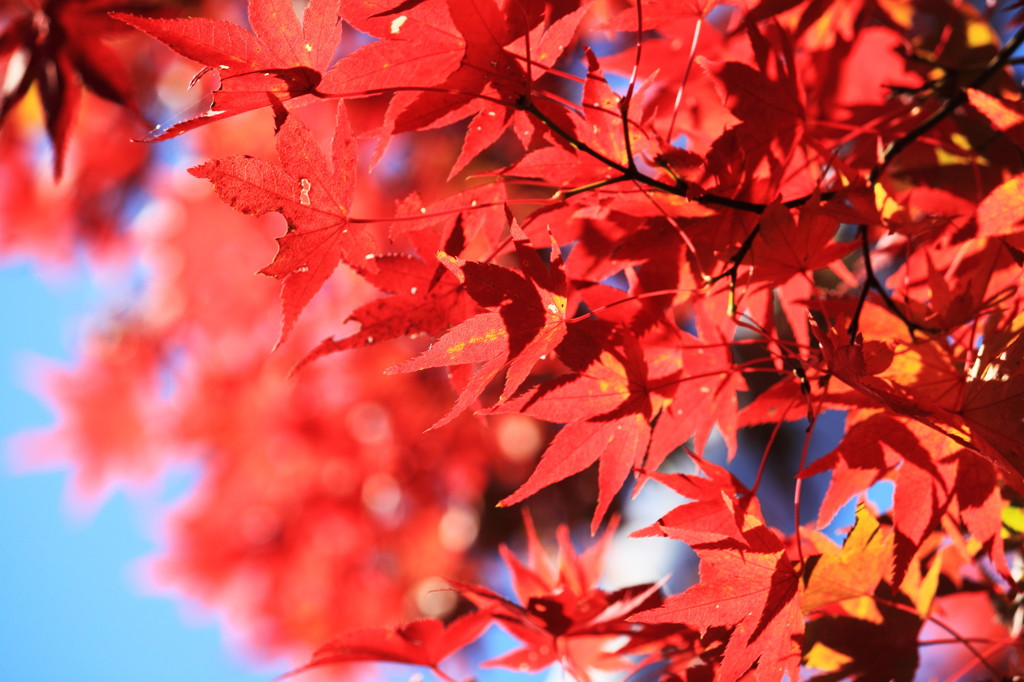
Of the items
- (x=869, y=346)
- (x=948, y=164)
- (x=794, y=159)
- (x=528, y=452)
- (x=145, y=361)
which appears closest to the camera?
(x=869, y=346)

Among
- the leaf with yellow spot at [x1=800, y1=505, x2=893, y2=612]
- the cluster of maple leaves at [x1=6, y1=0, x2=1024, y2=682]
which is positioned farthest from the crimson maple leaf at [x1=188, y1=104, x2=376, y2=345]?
the leaf with yellow spot at [x1=800, y1=505, x2=893, y2=612]

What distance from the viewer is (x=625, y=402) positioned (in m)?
0.55

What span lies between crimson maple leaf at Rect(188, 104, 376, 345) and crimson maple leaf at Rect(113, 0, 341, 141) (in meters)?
0.03

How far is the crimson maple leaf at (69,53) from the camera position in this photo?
939mm

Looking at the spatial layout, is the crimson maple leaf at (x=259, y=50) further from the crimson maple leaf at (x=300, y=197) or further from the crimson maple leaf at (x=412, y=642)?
the crimson maple leaf at (x=412, y=642)

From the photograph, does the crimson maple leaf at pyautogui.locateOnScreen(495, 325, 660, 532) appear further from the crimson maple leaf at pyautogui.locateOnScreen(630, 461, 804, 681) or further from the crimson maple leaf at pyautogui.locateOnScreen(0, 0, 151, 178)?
the crimson maple leaf at pyautogui.locateOnScreen(0, 0, 151, 178)

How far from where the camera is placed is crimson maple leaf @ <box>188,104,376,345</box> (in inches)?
18.5

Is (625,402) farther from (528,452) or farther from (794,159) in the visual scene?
(528,452)

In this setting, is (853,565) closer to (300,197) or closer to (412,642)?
(412,642)

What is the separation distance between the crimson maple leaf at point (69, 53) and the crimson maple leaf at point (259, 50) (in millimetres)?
548

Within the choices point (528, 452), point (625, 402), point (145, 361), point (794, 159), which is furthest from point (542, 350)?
point (145, 361)

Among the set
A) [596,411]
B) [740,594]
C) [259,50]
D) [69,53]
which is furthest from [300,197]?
[69,53]

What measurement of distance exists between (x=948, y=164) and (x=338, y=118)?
658 millimetres

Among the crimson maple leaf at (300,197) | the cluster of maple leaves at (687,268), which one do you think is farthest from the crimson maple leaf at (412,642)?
the crimson maple leaf at (300,197)
